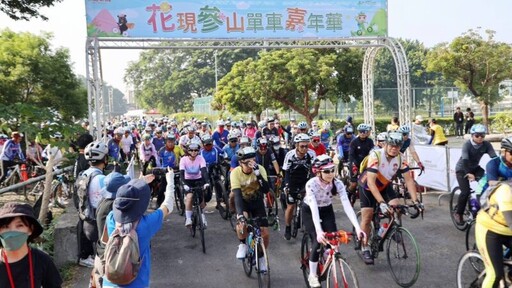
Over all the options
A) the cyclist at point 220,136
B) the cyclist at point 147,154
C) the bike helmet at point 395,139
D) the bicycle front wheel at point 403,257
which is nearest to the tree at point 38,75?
the cyclist at point 220,136

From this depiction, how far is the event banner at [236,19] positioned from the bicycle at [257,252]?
9.17 meters

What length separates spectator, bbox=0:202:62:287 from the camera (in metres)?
2.83

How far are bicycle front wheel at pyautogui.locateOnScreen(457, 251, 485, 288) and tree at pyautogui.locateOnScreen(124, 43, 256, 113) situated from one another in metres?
68.4

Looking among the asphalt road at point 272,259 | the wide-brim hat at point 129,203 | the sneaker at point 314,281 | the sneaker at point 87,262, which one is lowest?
the asphalt road at point 272,259

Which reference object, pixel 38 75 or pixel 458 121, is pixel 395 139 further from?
pixel 458 121

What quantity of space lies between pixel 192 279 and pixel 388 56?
66.0 metres

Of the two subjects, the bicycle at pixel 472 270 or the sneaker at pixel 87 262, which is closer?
the bicycle at pixel 472 270

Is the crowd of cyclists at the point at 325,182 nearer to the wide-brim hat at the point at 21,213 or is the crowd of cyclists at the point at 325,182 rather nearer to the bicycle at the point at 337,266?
the bicycle at the point at 337,266

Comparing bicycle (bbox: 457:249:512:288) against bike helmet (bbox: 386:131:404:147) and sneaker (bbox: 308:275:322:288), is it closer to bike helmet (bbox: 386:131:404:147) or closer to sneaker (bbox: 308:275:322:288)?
sneaker (bbox: 308:275:322:288)

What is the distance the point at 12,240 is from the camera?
9.30 feet

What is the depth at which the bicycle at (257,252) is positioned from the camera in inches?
225

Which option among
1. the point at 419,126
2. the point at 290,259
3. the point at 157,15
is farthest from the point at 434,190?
the point at 157,15

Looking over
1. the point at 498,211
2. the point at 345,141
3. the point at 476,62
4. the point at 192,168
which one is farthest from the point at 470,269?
the point at 476,62

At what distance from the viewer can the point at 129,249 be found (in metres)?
3.18
